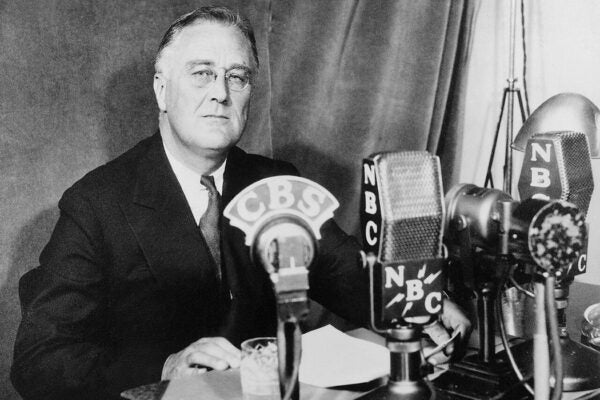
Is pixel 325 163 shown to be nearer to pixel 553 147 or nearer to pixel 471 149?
pixel 471 149

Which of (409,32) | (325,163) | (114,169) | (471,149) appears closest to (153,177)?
(114,169)

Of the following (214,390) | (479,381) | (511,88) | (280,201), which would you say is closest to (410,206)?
(280,201)

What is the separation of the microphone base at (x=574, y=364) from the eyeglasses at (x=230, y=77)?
42.8 inches

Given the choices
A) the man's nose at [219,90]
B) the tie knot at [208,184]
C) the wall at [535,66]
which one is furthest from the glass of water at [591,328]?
the man's nose at [219,90]

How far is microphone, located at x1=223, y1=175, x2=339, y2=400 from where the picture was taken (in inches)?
29.8

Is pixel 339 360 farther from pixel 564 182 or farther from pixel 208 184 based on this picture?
pixel 208 184

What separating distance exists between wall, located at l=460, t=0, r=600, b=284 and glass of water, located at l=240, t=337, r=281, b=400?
156 centimetres

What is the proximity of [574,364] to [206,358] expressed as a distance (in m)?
0.64

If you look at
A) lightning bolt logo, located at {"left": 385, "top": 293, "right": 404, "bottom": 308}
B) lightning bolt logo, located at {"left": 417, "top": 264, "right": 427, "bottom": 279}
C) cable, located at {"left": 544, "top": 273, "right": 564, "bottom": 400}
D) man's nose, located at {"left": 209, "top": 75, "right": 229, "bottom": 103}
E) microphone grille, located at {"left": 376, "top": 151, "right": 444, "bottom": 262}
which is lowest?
cable, located at {"left": 544, "top": 273, "right": 564, "bottom": 400}

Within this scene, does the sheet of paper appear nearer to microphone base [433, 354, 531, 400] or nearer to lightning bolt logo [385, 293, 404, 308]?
microphone base [433, 354, 531, 400]

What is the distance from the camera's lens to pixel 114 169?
5.80ft

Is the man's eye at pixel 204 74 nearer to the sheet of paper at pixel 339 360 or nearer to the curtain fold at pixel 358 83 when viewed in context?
the curtain fold at pixel 358 83

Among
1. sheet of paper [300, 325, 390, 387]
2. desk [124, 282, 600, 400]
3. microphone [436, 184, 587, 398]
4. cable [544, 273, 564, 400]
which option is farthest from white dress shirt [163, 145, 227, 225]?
cable [544, 273, 564, 400]

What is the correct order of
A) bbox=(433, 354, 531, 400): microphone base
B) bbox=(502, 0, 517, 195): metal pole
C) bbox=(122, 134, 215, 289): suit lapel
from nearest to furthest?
bbox=(433, 354, 531, 400): microphone base → bbox=(122, 134, 215, 289): suit lapel → bbox=(502, 0, 517, 195): metal pole
